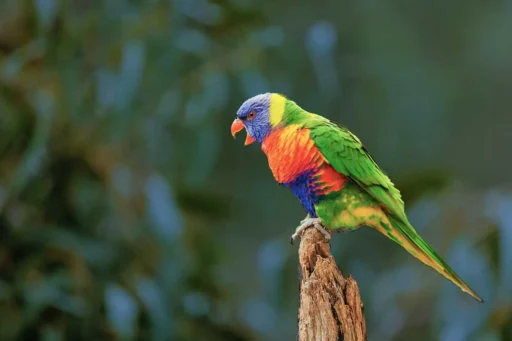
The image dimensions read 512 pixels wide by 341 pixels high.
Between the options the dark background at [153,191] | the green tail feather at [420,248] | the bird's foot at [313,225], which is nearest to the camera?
the green tail feather at [420,248]

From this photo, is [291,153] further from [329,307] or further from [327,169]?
[329,307]

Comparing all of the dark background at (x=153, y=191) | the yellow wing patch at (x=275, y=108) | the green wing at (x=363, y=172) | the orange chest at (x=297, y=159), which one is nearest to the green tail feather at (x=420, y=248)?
the green wing at (x=363, y=172)

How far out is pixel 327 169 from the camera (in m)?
0.94

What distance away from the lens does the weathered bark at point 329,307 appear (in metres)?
0.91

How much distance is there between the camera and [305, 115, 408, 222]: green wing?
3.01 ft

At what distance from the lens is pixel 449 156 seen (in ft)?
11.1

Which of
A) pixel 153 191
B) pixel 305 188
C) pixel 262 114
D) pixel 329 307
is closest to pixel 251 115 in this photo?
pixel 262 114

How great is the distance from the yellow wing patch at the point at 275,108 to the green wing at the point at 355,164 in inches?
1.8

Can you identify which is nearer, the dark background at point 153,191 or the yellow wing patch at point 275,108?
the yellow wing patch at point 275,108

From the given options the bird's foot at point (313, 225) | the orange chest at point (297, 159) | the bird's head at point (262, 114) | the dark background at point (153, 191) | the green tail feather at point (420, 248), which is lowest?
the green tail feather at point (420, 248)

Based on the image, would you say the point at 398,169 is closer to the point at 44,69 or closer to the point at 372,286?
the point at 372,286

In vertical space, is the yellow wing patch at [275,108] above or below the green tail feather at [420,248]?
above

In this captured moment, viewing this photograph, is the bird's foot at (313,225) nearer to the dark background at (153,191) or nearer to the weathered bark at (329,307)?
the weathered bark at (329,307)

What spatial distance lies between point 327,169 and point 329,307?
7.7 inches
